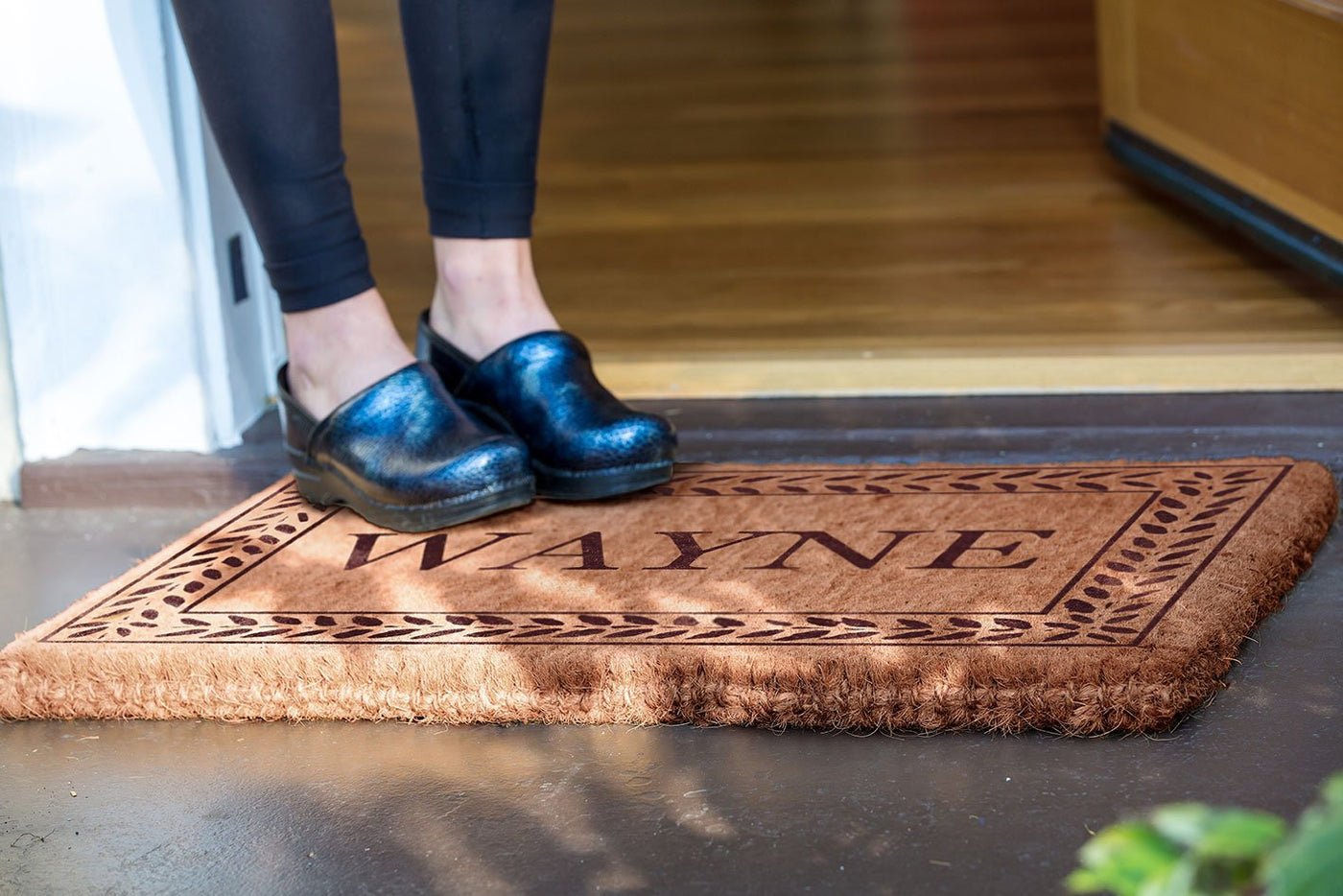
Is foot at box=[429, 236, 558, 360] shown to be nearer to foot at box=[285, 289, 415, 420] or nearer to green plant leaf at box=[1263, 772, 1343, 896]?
foot at box=[285, 289, 415, 420]

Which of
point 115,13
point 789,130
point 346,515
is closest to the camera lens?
point 346,515

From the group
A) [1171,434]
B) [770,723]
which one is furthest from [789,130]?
[770,723]

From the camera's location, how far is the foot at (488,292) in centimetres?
138

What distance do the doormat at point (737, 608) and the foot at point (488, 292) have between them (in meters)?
0.18

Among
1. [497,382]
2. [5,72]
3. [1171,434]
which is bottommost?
[1171,434]

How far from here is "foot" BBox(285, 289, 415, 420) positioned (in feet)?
4.33

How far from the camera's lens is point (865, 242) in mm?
2322

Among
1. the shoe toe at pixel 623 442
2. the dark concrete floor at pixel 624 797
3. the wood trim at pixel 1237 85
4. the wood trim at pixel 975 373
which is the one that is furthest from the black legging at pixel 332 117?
the wood trim at pixel 1237 85

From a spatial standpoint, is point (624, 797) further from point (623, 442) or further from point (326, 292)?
point (326, 292)

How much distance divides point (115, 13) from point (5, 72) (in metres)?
0.13

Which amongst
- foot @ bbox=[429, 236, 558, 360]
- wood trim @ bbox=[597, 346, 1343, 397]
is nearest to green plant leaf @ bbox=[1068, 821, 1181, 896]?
foot @ bbox=[429, 236, 558, 360]

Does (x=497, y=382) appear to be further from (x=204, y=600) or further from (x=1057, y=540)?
(x=1057, y=540)

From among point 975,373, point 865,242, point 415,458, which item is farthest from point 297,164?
point 865,242

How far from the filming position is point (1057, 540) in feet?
3.92
